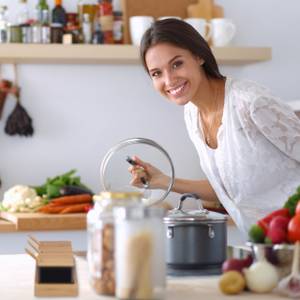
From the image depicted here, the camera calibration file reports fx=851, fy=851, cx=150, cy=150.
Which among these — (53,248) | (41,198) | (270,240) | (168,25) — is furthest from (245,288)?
(41,198)

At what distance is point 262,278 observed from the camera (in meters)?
1.58

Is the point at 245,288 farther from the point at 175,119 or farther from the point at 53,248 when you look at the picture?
the point at 175,119

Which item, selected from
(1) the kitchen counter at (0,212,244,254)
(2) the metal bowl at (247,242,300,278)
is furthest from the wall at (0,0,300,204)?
(2) the metal bowl at (247,242,300,278)

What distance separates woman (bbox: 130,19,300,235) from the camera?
2.39 m

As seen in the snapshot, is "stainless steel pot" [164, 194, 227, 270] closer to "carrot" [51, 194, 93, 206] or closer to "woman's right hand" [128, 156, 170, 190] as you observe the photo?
"woman's right hand" [128, 156, 170, 190]

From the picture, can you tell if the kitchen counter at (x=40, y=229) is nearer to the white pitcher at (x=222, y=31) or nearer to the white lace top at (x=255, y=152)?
the white pitcher at (x=222, y=31)

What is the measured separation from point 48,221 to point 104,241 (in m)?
2.31

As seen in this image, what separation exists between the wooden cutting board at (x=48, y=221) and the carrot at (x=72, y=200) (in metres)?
0.12

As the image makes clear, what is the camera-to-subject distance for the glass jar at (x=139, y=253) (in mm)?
1414

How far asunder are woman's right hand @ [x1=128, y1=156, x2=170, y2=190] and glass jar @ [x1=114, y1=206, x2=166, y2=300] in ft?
3.31

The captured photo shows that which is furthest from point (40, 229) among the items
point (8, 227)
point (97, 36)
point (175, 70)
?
point (175, 70)

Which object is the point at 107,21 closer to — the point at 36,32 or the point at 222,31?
the point at 36,32

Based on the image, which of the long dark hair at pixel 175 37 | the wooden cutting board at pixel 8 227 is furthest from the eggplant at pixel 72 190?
the long dark hair at pixel 175 37

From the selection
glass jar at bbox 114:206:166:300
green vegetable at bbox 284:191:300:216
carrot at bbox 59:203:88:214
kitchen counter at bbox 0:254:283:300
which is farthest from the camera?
carrot at bbox 59:203:88:214
